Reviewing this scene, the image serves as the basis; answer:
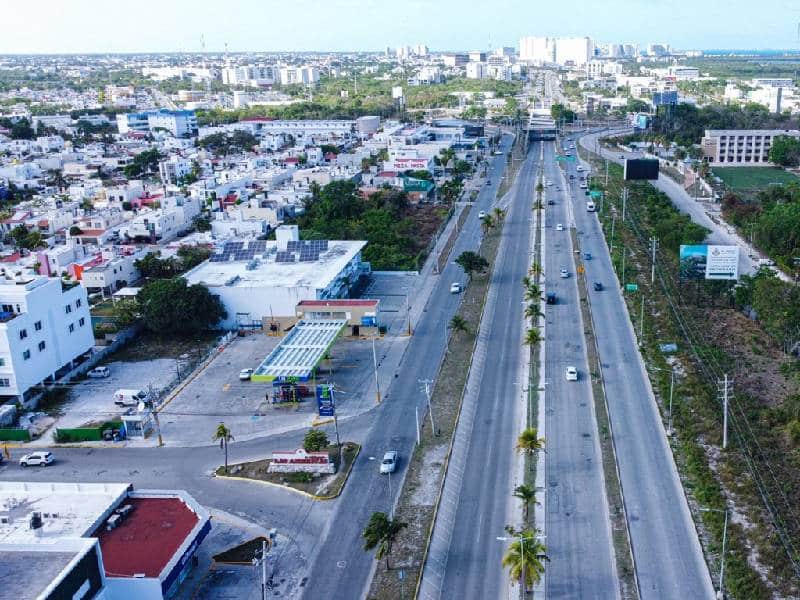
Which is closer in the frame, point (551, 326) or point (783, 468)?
point (783, 468)

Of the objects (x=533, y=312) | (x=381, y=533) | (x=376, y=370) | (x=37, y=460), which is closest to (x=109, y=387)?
(x=37, y=460)

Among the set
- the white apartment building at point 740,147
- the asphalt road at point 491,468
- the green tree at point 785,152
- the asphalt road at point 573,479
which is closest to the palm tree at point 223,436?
the asphalt road at point 491,468

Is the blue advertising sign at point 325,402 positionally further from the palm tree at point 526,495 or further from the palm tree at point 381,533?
the palm tree at point 381,533

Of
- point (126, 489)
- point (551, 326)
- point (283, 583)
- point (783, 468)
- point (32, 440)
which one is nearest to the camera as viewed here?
point (283, 583)

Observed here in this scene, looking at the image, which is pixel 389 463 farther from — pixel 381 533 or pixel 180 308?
pixel 180 308

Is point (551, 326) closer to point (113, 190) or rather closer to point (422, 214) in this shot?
point (422, 214)

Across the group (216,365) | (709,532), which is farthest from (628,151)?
(709,532)

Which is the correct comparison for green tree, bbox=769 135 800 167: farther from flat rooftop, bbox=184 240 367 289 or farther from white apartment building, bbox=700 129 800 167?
flat rooftop, bbox=184 240 367 289
